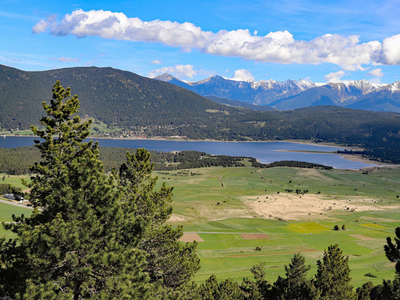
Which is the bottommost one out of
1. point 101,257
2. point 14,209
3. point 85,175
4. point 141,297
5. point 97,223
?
point 14,209

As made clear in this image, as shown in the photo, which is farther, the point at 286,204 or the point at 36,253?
the point at 286,204

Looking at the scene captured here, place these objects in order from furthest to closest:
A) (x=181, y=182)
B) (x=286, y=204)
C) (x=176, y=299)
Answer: (x=181, y=182)
(x=286, y=204)
(x=176, y=299)

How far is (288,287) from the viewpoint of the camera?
131ft

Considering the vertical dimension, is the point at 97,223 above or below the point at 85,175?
below

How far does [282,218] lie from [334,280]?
7508cm

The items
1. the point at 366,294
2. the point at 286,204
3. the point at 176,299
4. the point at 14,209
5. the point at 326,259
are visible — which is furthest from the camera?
the point at 286,204

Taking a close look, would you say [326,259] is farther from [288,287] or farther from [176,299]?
[176,299]

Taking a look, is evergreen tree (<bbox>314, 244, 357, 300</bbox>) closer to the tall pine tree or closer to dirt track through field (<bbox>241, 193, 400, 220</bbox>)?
the tall pine tree

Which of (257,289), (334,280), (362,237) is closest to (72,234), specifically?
(334,280)

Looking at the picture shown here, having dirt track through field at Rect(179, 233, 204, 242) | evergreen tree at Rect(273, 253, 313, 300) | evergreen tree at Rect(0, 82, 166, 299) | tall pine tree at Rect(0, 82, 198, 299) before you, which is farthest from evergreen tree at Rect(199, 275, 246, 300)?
dirt track through field at Rect(179, 233, 204, 242)


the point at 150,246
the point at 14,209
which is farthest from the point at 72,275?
the point at 14,209

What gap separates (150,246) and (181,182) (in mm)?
141867

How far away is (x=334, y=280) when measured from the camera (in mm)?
34031

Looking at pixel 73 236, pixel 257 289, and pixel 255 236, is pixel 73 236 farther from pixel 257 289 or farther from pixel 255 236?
pixel 255 236
